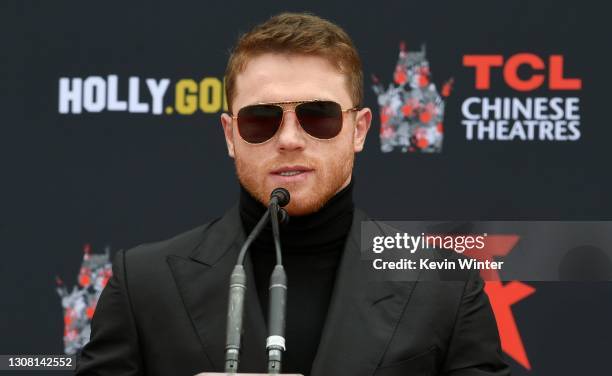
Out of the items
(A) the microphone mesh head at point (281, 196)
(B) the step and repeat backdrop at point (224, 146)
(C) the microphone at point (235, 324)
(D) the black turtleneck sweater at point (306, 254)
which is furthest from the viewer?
(B) the step and repeat backdrop at point (224, 146)

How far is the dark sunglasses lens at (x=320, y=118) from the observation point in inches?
103

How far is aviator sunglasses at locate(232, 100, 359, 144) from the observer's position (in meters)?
2.61

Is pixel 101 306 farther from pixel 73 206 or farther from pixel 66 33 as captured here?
pixel 66 33

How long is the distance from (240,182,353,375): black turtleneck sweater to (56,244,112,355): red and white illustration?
4.99ft

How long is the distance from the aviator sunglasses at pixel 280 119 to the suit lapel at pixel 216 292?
400mm

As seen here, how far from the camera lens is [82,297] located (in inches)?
167

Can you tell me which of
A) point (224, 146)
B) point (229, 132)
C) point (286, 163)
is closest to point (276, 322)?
point (286, 163)

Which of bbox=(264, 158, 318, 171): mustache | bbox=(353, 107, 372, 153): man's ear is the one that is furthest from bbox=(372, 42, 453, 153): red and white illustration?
bbox=(264, 158, 318, 171): mustache

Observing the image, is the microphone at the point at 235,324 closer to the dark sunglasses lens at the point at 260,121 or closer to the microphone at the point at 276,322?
the microphone at the point at 276,322

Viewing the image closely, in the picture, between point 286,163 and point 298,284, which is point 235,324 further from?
point 298,284

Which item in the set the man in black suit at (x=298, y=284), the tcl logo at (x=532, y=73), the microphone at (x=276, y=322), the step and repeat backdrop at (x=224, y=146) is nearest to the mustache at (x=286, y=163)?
the man in black suit at (x=298, y=284)

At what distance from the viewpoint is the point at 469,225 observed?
4145 mm

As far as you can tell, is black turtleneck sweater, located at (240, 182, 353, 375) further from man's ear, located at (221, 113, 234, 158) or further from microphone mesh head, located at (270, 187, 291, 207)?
microphone mesh head, located at (270, 187, 291, 207)

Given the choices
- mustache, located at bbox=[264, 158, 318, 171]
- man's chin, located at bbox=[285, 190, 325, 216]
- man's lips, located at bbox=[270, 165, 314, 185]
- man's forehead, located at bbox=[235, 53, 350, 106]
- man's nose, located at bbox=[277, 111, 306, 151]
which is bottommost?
man's chin, located at bbox=[285, 190, 325, 216]
